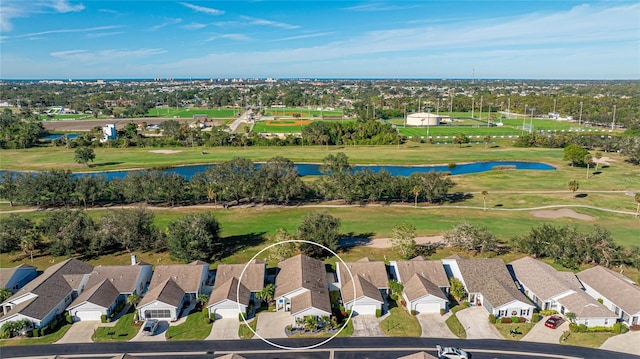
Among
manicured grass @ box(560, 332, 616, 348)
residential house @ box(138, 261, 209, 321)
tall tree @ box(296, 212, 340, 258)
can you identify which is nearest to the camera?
manicured grass @ box(560, 332, 616, 348)

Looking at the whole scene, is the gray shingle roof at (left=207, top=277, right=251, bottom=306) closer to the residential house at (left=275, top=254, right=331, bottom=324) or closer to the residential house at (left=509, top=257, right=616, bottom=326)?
the residential house at (left=275, top=254, right=331, bottom=324)

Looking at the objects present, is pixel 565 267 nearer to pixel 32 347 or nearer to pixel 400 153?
pixel 32 347

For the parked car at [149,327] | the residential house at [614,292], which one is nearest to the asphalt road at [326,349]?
the parked car at [149,327]

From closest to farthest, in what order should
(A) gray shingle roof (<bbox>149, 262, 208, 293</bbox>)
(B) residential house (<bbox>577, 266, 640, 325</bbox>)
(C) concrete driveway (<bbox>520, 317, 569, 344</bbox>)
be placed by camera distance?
(C) concrete driveway (<bbox>520, 317, 569, 344</bbox>), (B) residential house (<bbox>577, 266, 640, 325</bbox>), (A) gray shingle roof (<bbox>149, 262, 208, 293</bbox>)

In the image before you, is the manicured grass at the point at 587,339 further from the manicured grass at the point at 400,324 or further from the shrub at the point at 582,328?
the manicured grass at the point at 400,324

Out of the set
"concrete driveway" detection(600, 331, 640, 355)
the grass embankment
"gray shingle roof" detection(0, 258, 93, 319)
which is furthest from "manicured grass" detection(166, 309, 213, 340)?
"concrete driveway" detection(600, 331, 640, 355)

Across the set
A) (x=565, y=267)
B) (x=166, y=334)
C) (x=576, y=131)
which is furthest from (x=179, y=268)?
(x=576, y=131)

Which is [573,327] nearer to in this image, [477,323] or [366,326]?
[477,323]

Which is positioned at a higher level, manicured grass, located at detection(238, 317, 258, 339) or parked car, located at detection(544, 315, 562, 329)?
parked car, located at detection(544, 315, 562, 329)
